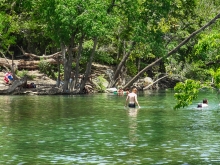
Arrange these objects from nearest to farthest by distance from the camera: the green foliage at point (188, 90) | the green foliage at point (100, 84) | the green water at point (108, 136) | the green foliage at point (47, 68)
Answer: the green water at point (108, 136) < the green foliage at point (188, 90) < the green foliage at point (100, 84) < the green foliage at point (47, 68)

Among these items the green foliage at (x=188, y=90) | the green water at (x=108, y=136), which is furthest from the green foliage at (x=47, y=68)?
the green foliage at (x=188, y=90)

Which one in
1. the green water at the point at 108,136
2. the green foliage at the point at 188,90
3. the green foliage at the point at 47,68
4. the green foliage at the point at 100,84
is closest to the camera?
the green water at the point at 108,136

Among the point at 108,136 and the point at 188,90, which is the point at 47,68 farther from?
the point at 188,90

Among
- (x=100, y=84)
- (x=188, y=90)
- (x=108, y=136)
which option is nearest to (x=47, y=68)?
(x=100, y=84)

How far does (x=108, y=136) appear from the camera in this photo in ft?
92.7

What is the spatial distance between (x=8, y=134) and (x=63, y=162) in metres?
8.65

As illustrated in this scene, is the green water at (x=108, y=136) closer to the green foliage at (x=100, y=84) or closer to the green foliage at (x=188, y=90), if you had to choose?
the green foliage at (x=188, y=90)

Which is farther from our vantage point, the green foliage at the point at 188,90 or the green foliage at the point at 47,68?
the green foliage at the point at 47,68

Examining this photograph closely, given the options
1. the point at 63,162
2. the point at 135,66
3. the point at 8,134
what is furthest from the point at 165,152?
the point at 135,66

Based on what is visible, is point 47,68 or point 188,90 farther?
point 47,68

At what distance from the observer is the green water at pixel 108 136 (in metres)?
21.7

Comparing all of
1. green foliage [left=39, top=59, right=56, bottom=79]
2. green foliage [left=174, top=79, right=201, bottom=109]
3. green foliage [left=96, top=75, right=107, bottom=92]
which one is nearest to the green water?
green foliage [left=174, top=79, right=201, bottom=109]

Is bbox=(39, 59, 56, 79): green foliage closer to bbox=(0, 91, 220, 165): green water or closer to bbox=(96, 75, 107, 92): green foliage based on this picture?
bbox=(96, 75, 107, 92): green foliage

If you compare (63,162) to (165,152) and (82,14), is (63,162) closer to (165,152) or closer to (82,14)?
(165,152)
